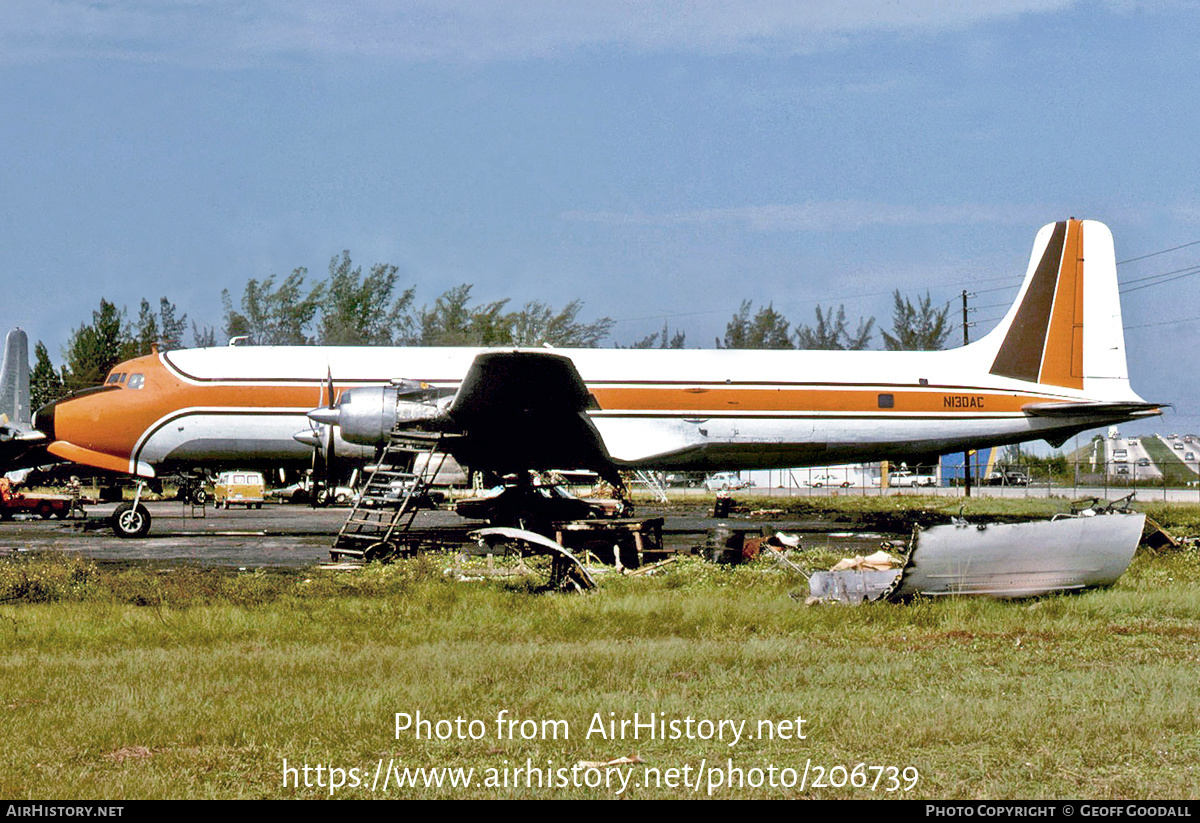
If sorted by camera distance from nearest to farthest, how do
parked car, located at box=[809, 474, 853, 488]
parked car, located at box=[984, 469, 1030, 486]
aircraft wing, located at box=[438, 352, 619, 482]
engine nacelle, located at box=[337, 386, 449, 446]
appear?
aircraft wing, located at box=[438, 352, 619, 482] < engine nacelle, located at box=[337, 386, 449, 446] < parked car, located at box=[984, 469, 1030, 486] < parked car, located at box=[809, 474, 853, 488]

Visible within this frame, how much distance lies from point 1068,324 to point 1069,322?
5cm

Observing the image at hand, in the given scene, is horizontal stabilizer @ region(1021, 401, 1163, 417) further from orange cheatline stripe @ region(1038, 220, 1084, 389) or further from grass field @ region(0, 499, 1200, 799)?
grass field @ region(0, 499, 1200, 799)

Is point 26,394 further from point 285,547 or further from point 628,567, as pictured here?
point 628,567

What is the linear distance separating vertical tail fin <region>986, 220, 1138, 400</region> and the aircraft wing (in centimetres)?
914

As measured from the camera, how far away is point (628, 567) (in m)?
15.5

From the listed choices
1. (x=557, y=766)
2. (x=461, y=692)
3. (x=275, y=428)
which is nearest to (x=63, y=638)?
(x=461, y=692)

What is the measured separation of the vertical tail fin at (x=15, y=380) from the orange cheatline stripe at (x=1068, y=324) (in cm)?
3119

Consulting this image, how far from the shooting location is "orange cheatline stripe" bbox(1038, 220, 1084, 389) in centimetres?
2211

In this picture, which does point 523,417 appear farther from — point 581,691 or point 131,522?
point 581,691

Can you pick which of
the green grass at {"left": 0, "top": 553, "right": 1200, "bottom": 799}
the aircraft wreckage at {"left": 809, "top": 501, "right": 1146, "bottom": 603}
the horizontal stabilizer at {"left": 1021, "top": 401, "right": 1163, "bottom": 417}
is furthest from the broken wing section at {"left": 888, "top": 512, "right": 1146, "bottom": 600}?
the horizontal stabilizer at {"left": 1021, "top": 401, "right": 1163, "bottom": 417}

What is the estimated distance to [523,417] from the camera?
59.9ft

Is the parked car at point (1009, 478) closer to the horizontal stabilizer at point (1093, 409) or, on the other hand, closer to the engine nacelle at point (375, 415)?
the horizontal stabilizer at point (1093, 409)

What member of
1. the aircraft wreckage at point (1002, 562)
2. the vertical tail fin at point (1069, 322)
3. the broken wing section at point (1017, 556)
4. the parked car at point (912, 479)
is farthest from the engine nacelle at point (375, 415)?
the parked car at point (912, 479)

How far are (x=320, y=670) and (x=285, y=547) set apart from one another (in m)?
11.9
